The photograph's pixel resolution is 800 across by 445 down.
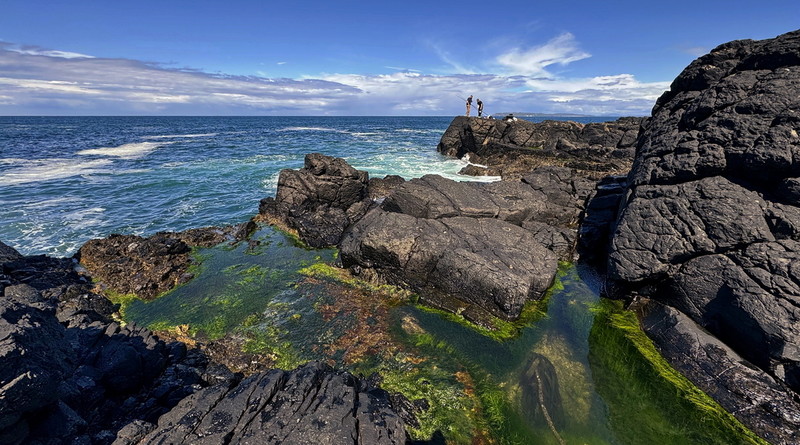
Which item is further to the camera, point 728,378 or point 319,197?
point 319,197

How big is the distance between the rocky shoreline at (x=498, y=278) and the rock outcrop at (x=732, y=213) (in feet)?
0.16

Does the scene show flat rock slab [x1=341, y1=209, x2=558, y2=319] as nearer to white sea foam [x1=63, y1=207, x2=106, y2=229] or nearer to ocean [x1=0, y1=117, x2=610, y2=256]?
ocean [x1=0, y1=117, x2=610, y2=256]

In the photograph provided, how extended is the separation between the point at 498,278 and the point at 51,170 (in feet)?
171

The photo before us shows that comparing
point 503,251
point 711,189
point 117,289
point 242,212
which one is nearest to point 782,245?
point 711,189

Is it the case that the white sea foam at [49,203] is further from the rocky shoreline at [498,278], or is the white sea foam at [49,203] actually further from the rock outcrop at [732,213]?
the rock outcrop at [732,213]

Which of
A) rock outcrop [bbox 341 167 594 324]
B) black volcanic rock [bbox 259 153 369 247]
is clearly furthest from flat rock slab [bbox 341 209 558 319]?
black volcanic rock [bbox 259 153 369 247]

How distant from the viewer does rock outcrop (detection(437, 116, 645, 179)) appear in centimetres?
4042

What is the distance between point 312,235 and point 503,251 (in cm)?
1114

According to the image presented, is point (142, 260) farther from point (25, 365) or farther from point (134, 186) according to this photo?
point (134, 186)

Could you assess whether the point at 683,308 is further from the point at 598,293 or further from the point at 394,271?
the point at 394,271

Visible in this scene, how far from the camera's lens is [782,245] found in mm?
10484

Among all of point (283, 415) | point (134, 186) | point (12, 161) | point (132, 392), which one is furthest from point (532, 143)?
point (12, 161)

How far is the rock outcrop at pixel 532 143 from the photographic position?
4042 centimetres

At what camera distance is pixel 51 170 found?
3991cm
